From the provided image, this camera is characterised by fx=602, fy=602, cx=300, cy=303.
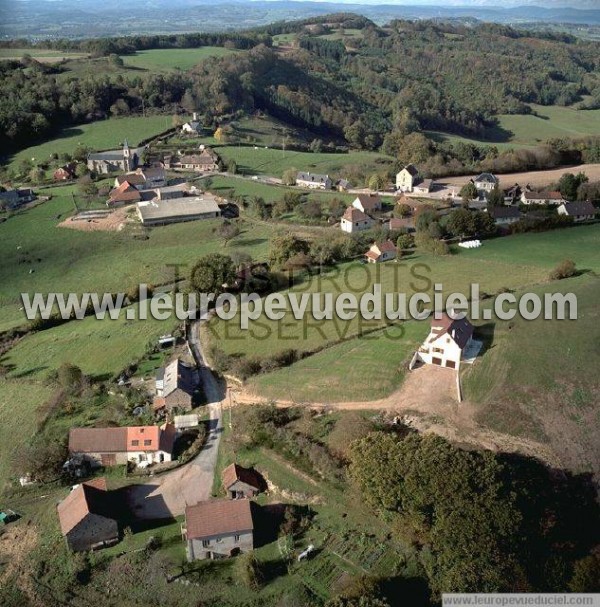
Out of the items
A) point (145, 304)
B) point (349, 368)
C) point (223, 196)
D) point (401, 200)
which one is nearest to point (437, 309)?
point (349, 368)

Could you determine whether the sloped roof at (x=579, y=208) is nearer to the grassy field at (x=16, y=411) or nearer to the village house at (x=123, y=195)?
the village house at (x=123, y=195)

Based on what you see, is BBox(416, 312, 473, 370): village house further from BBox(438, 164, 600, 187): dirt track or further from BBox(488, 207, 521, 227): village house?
BBox(438, 164, 600, 187): dirt track

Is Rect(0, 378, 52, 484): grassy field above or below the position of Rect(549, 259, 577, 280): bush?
below

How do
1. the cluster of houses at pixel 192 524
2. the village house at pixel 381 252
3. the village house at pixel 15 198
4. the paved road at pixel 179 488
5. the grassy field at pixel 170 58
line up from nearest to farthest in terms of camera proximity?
the cluster of houses at pixel 192 524
the paved road at pixel 179 488
the village house at pixel 381 252
the village house at pixel 15 198
the grassy field at pixel 170 58

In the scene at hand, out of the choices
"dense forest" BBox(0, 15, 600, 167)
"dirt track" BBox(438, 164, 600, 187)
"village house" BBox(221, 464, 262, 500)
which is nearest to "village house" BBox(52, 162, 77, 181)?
"dense forest" BBox(0, 15, 600, 167)

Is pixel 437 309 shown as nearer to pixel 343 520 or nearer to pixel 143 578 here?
pixel 343 520

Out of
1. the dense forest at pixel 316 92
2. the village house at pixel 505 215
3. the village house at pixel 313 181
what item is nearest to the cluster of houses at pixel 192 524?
the village house at pixel 505 215
